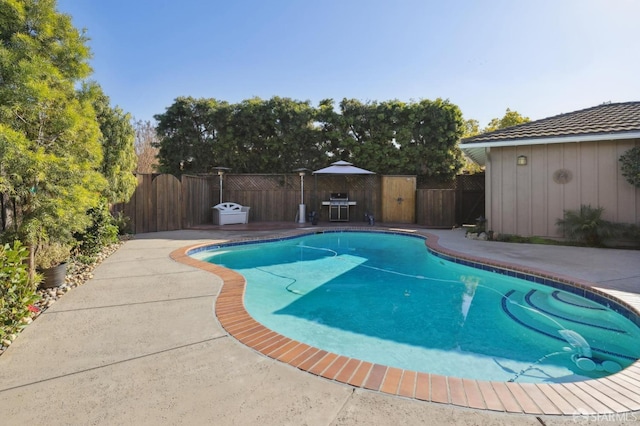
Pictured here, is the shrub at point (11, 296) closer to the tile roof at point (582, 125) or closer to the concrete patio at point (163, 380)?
the concrete patio at point (163, 380)

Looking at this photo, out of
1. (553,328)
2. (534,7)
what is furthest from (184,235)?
(534,7)

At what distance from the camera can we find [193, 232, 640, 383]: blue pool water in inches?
122

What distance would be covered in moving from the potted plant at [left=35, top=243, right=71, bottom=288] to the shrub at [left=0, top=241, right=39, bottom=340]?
1.09 meters

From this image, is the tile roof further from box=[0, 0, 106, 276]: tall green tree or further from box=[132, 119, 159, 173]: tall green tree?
box=[132, 119, 159, 173]: tall green tree

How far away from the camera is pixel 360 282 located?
5.74m

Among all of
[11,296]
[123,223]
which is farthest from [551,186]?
[123,223]

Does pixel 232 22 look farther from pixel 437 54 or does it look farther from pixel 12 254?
→ pixel 12 254

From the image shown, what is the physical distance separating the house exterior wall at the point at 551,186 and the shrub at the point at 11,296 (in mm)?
9853

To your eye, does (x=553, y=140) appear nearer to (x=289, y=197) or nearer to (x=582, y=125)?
(x=582, y=125)

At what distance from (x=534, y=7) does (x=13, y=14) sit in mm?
10423

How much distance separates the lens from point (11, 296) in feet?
9.73

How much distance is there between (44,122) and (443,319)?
556 cm

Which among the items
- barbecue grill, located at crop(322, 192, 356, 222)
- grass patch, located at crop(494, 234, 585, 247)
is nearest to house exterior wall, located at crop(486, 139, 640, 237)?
grass patch, located at crop(494, 234, 585, 247)

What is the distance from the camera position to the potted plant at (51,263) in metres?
4.14
